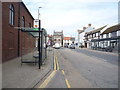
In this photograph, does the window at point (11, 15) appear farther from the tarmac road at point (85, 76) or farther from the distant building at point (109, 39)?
the distant building at point (109, 39)

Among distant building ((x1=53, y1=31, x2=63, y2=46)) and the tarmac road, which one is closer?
the tarmac road

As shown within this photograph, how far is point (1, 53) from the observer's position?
1195 cm

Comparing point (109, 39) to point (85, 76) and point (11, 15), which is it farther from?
point (85, 76)

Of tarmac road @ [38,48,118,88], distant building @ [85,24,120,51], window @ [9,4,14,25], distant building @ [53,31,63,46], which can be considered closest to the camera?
tarmac road @ [38,48,118,88]

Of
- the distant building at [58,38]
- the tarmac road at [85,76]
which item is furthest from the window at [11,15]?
the distant building at [58,38]

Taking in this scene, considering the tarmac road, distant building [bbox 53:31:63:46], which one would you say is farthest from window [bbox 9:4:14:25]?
distant building [bbox 53:31:63:46]

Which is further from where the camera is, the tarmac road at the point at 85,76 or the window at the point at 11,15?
the window at the point at 11,15

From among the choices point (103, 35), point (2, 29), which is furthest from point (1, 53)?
point (103, 35)

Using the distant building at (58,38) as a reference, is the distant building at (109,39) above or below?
below

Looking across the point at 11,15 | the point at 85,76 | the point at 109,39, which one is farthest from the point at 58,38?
the point at 85,76

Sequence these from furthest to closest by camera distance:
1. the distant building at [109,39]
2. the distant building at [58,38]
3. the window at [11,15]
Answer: the distant building at [58,38] → the distant building at [109,39] → the window at [11,15]

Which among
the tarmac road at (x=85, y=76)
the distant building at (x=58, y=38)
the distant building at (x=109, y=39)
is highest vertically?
the distant building at (x=58, y=38)

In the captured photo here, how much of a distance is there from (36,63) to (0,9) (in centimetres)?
Result: 549

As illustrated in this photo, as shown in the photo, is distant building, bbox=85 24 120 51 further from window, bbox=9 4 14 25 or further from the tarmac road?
window, bbox=9 4 14 25
